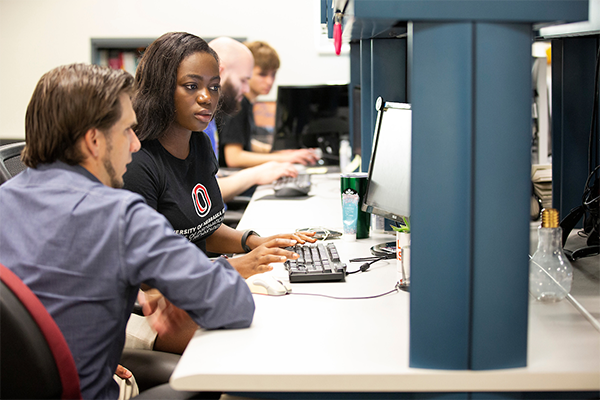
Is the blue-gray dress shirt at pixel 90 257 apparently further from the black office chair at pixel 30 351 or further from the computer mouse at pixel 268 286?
the computer mouse at pixel 268 286

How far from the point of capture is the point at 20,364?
83 cm

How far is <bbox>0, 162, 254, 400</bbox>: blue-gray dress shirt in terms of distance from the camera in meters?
0.86

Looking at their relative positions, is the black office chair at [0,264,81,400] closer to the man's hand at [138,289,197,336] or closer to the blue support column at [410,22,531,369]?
the man's hand at [138,289,197,336]

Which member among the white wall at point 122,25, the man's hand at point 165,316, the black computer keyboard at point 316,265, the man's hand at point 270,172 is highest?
the white wall at point 122,25

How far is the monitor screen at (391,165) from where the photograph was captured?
58.1 inches

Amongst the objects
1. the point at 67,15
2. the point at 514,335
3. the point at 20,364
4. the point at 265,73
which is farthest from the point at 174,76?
the point at 67,15

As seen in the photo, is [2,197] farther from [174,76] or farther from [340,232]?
[340,232]

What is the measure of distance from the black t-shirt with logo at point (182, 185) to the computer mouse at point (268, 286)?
40 centimetres

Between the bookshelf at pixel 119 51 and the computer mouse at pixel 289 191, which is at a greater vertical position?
the bookshelf at pixel 119 51

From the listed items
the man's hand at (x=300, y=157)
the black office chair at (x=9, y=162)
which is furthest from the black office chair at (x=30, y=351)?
the man's hand at (x=300, y=157)

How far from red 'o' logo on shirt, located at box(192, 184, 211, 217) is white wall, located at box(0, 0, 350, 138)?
2.92 metres

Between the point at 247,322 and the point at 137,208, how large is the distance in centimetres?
28

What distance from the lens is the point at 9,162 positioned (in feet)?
4.91

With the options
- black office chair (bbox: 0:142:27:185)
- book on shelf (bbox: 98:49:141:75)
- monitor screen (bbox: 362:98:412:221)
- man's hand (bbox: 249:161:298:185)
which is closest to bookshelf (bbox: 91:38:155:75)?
book on shelf (bbox: 98:49:141:75)
